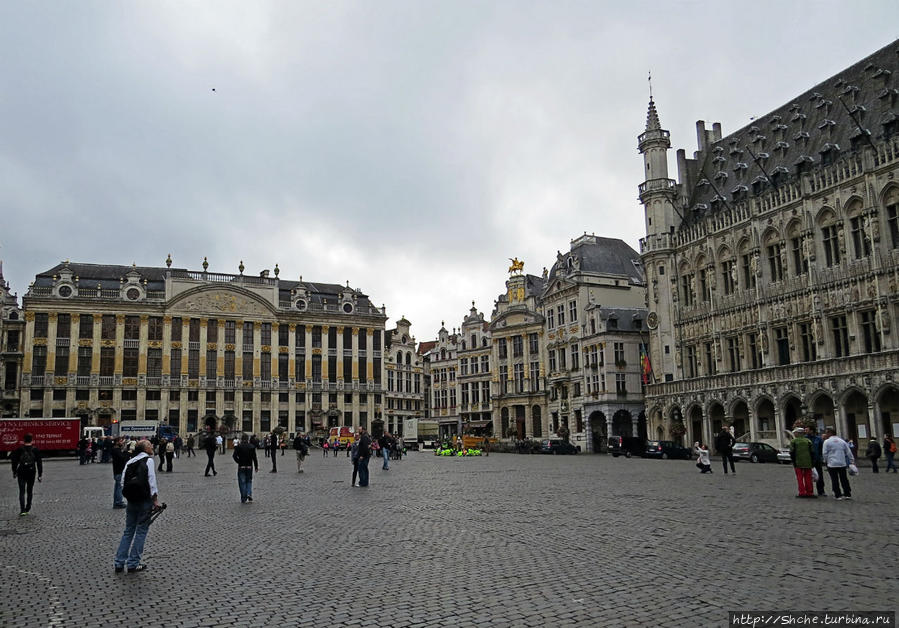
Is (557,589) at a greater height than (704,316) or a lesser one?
lesser

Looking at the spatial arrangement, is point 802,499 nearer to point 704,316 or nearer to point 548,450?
point 704,316

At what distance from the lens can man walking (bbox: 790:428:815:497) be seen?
17.4 m

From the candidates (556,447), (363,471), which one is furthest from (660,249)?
(363,471)

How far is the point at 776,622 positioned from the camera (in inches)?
276

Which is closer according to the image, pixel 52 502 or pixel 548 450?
pixel 52 502

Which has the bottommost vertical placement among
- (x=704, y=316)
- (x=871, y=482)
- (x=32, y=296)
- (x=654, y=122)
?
(x=871, y=482)

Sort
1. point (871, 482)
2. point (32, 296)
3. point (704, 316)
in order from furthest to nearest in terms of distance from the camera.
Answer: point (32, 296) → point (704, 316) → point (871, 482)

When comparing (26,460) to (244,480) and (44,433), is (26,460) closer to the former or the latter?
(244,480)

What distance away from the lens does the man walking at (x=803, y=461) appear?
17438 millimetres

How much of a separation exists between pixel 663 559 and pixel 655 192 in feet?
170

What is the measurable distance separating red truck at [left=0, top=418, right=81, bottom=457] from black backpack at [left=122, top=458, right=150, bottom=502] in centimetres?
4888

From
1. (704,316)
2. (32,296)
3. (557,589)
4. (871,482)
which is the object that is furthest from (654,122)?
(32,296)

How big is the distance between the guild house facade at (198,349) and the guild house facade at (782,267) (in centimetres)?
4165

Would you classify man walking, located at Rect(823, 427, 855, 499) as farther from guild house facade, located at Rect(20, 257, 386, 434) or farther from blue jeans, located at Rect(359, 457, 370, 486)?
guild house facade, located at Rect(20, 257, 386, 434)
